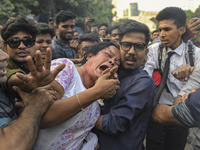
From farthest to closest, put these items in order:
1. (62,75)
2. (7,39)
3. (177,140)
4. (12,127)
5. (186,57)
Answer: (177,140) → (186,57) → (7,39) → (62,75) → (12,127)

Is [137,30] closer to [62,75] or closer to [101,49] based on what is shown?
[101,49]

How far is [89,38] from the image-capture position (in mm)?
4129

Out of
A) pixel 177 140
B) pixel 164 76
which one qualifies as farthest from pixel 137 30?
pixel 177 140

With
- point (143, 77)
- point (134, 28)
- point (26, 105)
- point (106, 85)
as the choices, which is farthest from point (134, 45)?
point (26, 105)

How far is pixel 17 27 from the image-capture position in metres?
1.78

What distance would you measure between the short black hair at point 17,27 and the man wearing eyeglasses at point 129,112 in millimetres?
1091

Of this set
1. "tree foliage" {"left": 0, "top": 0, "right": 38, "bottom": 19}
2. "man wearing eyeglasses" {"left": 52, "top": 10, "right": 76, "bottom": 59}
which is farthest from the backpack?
"tree foliage" {"left": 0, "top": 0, "right": 38, "bottom": 19}

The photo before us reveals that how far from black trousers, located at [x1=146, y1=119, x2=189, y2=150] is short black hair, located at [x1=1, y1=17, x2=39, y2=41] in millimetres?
2248

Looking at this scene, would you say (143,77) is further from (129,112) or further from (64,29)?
(64,29)

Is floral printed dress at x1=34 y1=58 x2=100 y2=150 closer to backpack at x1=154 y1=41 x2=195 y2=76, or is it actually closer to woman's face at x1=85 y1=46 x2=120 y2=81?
woman's face at x1=85 y1=46 x2=120 y2=81

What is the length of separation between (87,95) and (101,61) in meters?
0.63

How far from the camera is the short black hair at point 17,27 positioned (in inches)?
69.5

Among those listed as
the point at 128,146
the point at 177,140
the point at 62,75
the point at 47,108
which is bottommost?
the point at 177,140

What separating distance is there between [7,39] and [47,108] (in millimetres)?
1018
